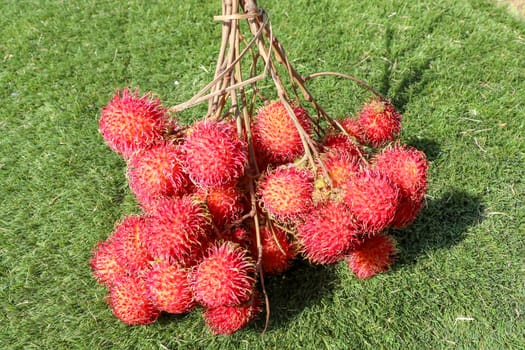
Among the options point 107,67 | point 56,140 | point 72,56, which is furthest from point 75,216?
point 72,56

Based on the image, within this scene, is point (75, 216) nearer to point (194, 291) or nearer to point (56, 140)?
point (56, 140)

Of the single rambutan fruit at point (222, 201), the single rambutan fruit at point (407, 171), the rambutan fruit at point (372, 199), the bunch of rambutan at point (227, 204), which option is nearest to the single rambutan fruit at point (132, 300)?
the bunch of rambutan at point (227, 204)

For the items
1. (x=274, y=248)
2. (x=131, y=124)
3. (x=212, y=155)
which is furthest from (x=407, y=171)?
(x=131, y=124)

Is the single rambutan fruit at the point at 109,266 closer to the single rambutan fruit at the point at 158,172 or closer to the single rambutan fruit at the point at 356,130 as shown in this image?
the single rambutan fruit at the point at 158,172

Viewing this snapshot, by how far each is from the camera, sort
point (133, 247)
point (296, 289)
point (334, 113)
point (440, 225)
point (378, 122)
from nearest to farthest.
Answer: point (133, 247) < point (378, 122) < point (296, 289) < point (440, 225) < point (334, 113)

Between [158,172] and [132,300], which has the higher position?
[158,172]

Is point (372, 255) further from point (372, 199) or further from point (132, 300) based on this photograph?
point (132, 300)

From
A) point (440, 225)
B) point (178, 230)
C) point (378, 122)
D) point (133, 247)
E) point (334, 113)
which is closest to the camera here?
point (178, 230)

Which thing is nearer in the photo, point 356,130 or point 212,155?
point 212,155
